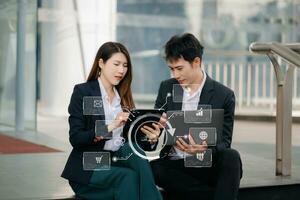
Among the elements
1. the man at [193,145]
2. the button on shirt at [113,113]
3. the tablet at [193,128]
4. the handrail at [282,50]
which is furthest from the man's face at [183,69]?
the handrail at [282,50]

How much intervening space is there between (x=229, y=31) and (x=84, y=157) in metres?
6.39

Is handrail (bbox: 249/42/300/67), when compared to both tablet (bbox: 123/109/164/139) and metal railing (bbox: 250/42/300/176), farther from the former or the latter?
tablet (bbox: 123/109/164/139)

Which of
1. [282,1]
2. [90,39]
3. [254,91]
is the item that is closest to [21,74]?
[90,39]

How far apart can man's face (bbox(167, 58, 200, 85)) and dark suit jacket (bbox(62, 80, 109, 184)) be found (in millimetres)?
322

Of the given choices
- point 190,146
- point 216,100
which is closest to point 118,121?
point 190,146

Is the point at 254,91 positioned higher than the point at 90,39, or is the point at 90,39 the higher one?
the point at 90,39

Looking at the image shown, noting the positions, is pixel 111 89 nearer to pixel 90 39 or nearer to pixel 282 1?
pixel 90 39

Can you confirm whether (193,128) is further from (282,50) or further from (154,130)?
(282,50)

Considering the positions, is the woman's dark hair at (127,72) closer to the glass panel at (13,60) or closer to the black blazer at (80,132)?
the black blazer at (80,132)

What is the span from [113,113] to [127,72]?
0.17 m

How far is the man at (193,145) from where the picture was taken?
2.45 metres

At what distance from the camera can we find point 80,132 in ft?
7.51

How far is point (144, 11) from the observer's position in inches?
344

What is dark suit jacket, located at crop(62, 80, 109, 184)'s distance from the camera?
2.29 metres
